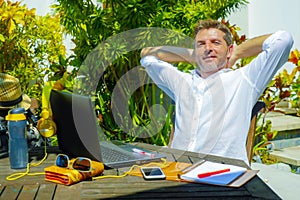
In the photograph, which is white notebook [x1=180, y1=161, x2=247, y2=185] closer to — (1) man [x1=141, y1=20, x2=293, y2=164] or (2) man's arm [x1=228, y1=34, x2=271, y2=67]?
(1) man [x1=141, y1=20, x2=293, y2=164]

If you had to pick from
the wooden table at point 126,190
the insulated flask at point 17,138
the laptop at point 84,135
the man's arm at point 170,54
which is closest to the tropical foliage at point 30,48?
the man's arm at point 170,54

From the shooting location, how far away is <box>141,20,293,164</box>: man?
8.23 feet

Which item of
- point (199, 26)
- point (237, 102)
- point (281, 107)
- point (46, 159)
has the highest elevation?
point (199, 26)

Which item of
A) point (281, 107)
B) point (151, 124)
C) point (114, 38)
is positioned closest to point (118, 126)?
point (151, 124)

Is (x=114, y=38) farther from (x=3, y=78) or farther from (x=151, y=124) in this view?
(x=3, y=78)

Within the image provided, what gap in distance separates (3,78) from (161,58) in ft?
3.17

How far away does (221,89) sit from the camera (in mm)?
2607

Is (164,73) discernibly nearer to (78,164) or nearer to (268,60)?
(268,60)

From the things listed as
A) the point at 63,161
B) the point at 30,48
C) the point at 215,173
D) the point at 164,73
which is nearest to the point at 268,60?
the point at 164,73

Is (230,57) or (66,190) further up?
(230,57)

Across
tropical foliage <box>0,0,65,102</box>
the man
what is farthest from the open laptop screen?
tropical foliage <box>0,0,65,102</box>

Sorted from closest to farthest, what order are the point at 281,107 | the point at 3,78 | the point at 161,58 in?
the point at 3,78
the point at 161,58
the point at 281,107

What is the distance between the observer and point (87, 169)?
1833 millimetres

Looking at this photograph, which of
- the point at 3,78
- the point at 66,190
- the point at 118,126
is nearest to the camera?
the point at 66,190
